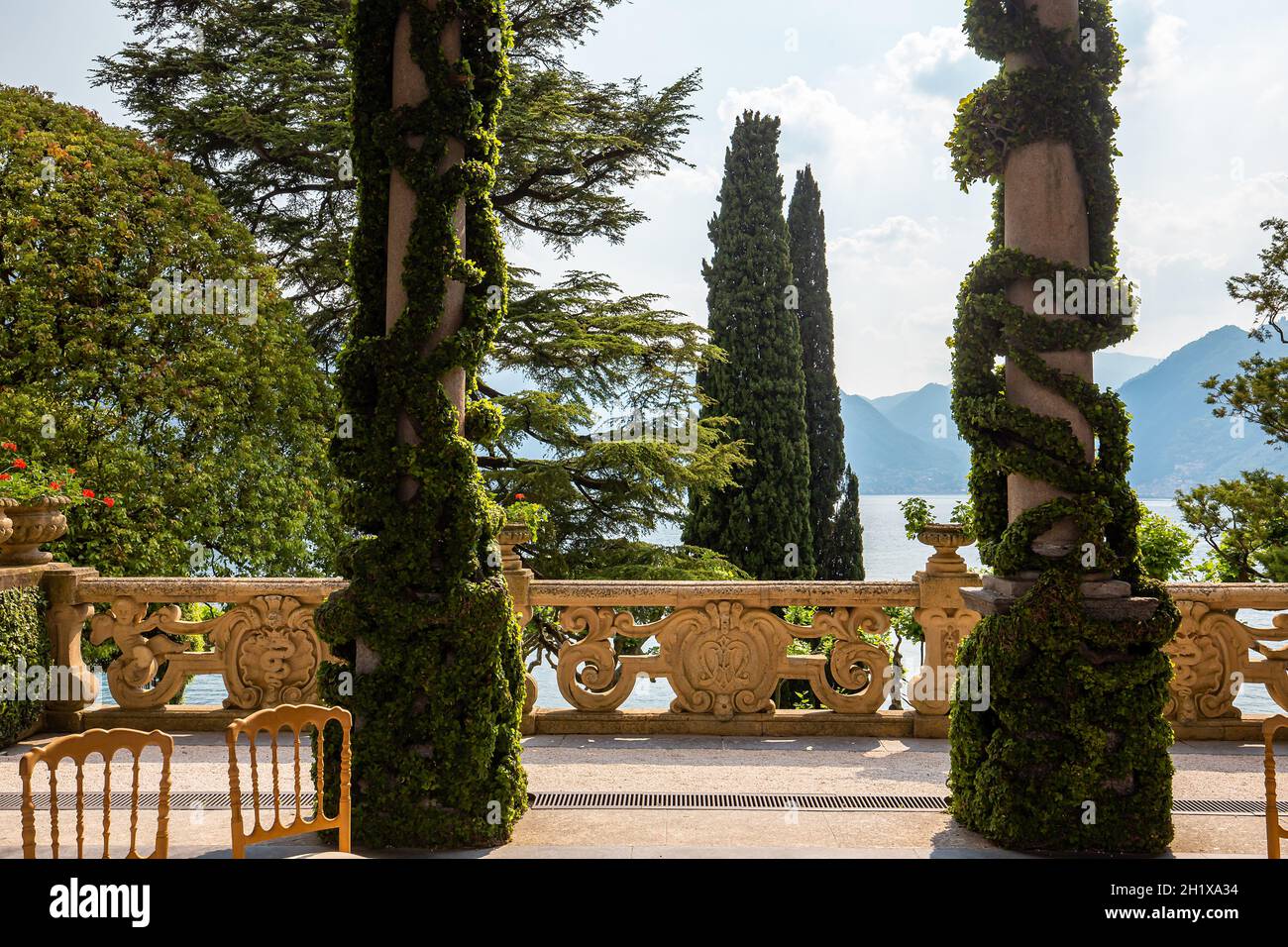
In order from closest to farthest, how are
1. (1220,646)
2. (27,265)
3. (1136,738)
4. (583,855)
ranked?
(583,855) < (1136,738) < (1220,646) < (27,265)

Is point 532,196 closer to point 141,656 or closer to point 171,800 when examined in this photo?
point 141,656

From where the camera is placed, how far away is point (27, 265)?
1115 centimetres

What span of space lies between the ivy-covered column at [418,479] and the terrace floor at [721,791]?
341 mm

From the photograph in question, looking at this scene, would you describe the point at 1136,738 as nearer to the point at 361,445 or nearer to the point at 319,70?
the point at 361,445

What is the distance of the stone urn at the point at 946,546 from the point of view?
6914mm

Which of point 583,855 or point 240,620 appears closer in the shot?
point 583,855

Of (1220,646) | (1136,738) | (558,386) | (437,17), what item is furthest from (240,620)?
(558,386)

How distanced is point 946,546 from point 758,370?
12147 millimetres

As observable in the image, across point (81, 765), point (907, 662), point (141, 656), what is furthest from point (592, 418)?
point (81, 765)

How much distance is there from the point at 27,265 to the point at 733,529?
11856mm

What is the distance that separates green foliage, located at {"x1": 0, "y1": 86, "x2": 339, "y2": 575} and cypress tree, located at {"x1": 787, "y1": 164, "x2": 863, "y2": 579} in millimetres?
11676

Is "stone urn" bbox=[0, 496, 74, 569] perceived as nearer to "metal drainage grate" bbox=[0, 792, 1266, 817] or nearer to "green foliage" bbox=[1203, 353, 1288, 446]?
"metal drainage grate" bbox=[0, 792, 1266, 817]

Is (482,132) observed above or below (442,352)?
A: above

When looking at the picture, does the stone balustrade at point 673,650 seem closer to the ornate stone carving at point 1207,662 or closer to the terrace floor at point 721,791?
the ornate stone carving at point 1207,662
